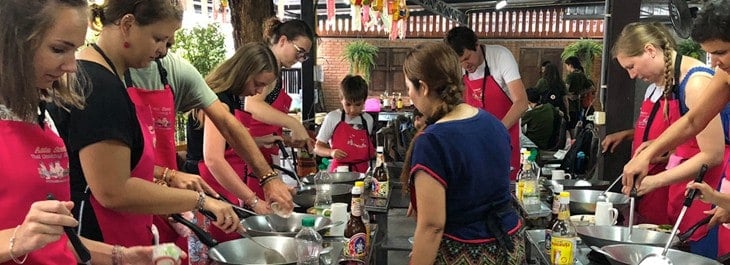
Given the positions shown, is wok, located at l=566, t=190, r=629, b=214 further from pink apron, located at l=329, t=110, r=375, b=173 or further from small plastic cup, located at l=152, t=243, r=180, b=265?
pink apron, located at l=329, t=110, r=375, b=173

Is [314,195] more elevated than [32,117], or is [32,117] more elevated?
[32,117]

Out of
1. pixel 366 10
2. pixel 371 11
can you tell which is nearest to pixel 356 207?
pixel 366 10

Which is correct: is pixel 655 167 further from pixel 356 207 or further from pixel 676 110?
pixel 356 207

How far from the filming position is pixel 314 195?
2789 mm

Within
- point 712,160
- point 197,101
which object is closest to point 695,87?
point 712,160

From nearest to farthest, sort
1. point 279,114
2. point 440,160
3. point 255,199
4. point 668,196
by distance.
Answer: point 440,160
point 255,199
point 668,196
point 279,114

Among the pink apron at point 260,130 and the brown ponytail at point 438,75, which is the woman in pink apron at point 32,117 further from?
the pink apron at point 260,130

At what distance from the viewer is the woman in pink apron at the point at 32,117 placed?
121 cm

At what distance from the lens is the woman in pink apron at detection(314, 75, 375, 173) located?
4607 mm

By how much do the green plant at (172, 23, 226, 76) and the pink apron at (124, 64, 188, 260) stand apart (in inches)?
179

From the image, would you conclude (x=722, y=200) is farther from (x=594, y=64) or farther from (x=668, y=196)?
(x=594, y=64)

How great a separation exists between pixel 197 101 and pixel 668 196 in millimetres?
2069

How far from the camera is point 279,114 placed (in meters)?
3.37

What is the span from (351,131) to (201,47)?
2913 millimetres
